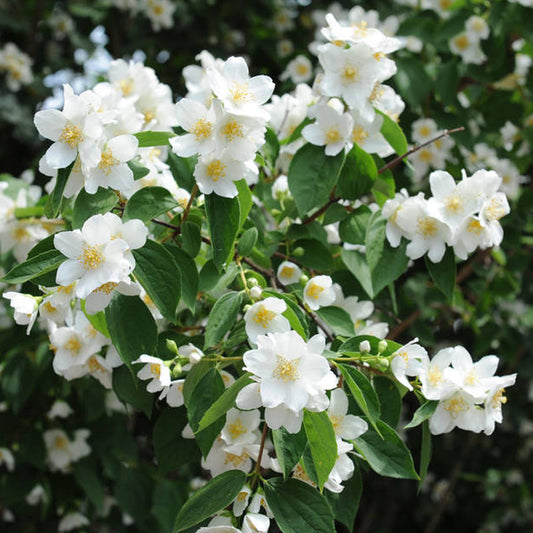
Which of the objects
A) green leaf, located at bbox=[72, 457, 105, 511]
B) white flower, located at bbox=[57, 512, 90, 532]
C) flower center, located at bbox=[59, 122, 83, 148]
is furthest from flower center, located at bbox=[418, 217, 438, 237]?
white flower, located at bbox=[57, 512, 90, 532]

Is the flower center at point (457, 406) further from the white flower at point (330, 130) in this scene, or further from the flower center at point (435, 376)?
the white flower at point (330, 130)

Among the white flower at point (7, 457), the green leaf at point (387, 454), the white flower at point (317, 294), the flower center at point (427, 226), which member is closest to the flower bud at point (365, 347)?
the green leaf at point (387, 454)

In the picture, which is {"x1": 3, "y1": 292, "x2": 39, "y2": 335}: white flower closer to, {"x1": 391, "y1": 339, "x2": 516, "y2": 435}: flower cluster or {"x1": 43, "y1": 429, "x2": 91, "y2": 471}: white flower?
{"x1": 391, "y1": 339, "x2": 516, "y2": 435}: flower cluster

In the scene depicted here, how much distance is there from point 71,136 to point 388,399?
694 mm

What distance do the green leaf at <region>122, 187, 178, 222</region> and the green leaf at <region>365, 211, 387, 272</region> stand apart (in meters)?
0.39

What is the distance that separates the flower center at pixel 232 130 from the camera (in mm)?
1135

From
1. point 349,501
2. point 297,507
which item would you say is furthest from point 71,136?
point 349,501

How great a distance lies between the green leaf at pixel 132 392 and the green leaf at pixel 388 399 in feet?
1.39

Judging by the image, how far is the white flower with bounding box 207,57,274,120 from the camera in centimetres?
111

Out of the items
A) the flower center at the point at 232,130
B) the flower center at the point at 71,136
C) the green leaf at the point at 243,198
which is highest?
the flower center at the point at 232,130

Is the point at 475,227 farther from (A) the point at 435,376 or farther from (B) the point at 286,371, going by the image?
(B) the point at 286,371

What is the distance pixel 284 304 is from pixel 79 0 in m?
2.86

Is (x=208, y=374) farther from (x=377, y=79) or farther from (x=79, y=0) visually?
(x=79, y=0)

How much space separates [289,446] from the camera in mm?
1079
